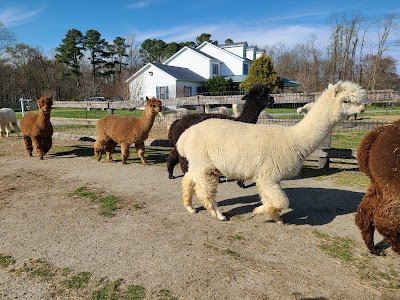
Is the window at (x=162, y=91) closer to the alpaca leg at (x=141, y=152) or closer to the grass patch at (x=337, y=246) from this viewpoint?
the alpaca leg at (x=141, y=152)

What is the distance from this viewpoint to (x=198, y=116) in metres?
5.83

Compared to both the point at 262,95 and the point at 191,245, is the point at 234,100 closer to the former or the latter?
the point at 262,95

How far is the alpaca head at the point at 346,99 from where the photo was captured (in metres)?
3.39

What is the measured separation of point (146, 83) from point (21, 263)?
3501 centimetres

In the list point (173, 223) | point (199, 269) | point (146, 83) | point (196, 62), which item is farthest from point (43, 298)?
point (196, 62)

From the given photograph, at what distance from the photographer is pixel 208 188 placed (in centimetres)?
400

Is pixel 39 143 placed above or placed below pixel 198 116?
below

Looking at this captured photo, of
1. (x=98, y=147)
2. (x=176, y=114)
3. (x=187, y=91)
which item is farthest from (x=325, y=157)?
(x=187, y=91)

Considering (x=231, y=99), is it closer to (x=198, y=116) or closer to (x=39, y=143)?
(x=198, y=116)

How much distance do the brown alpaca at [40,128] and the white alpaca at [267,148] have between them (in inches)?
212

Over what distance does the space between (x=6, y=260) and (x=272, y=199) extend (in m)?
2.92

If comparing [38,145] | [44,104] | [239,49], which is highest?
[239,49]

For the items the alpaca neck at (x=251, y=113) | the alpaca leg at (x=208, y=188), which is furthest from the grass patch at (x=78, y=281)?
the alpaca neck at (x=251, y=113)

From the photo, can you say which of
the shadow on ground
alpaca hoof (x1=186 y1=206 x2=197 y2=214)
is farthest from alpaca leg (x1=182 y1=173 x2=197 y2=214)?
the shadow on ground
